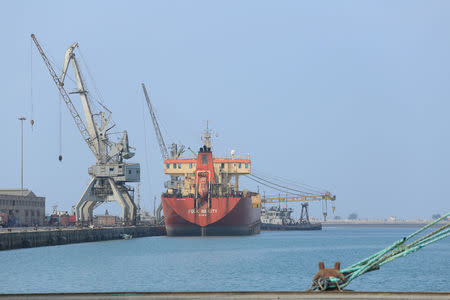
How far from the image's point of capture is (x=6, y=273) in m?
46.3

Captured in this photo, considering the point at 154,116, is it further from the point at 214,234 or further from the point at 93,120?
the point at 214,234

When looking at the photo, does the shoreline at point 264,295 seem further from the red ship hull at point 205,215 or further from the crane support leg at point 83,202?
the crane support leg at point 83,202

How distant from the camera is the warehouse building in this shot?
110 meters

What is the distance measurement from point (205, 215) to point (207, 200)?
2.07m

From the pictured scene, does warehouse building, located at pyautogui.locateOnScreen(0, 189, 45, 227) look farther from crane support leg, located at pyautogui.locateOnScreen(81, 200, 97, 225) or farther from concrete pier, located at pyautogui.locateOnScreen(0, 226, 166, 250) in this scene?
concrete pier, located at pyautogui.locateOnScreen(0, 226, 166, 250)

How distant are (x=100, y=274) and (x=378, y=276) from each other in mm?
18876

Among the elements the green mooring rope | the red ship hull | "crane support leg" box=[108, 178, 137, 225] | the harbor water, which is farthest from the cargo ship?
the green mooring rope

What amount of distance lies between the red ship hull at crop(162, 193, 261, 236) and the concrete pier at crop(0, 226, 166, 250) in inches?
382

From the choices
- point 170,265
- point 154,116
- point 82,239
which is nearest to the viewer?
point 170,265

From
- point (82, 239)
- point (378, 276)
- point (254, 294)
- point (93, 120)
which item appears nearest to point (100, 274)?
point (378, 276)

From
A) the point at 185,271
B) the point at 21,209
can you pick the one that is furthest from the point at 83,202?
the point at 185,271

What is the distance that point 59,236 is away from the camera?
81.4m

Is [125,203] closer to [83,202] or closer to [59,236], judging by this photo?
[83,202]

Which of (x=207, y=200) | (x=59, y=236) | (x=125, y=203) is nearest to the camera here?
(x=59, y=236)
